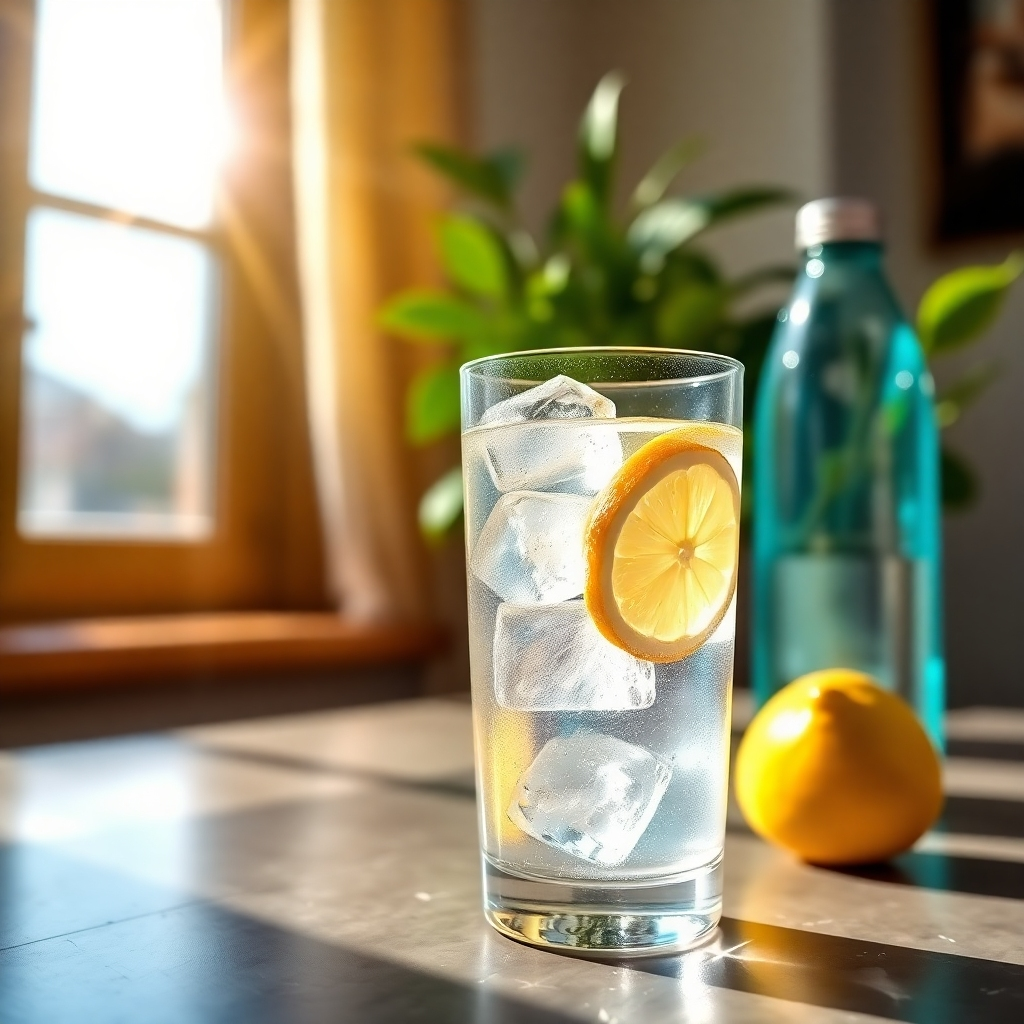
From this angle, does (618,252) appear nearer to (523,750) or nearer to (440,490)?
(440,490)

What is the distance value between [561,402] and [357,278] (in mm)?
1921

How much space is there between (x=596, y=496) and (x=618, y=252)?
160 cm

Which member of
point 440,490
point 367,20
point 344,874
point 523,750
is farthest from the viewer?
point 367,20

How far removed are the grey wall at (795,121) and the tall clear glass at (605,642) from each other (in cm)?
221

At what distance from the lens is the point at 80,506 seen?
219cm

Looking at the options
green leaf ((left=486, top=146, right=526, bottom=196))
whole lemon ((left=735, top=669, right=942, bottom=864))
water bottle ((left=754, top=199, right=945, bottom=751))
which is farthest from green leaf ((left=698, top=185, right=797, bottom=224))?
whole lemon ((left=735, top=669, right=942, bottom=864))

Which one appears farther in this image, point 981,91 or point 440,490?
point 981,91

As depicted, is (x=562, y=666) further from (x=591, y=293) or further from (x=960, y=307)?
(x=591, y=293)

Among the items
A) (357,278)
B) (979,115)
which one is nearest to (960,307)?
(357,278)

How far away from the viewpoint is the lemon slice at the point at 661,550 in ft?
1.70

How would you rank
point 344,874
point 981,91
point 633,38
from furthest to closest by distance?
point 633,38 → point 981,91 → point 344,874

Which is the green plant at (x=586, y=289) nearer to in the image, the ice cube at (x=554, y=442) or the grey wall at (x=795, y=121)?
the grey wall at (x=795, y=121)

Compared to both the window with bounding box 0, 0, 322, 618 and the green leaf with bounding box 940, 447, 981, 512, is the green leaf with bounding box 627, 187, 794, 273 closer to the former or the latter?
the green leaf with bounding box 940, 447, 981, 512

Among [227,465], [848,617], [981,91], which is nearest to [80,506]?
[227,465]
